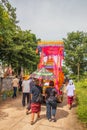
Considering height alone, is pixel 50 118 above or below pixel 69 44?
below

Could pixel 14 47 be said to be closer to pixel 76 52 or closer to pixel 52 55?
pixel 52 55

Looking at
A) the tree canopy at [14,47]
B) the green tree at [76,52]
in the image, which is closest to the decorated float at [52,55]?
the tree canopy at [14,47]

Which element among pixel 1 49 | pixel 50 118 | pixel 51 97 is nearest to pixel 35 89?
pixel 51 97

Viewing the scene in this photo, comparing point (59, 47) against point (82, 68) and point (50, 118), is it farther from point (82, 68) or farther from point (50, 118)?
point (82, 68)

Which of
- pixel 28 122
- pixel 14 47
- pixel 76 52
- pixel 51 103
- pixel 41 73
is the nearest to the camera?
pixel 28 122

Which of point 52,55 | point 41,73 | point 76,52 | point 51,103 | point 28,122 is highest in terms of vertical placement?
point 76,52

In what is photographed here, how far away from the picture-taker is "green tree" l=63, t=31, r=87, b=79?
166 feet

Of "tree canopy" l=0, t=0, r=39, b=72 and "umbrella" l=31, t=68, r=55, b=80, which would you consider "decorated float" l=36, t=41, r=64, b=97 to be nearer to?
"umbrella" l=31, t=68, r=55, b=80

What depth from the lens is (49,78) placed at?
1574 centimetres

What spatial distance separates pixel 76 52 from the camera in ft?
167

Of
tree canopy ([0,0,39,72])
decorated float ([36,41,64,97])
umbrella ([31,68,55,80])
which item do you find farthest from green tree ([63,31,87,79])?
umbrella ([31,68,55,80])

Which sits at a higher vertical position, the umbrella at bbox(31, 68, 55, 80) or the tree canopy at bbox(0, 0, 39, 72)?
the tree canopy at bbox(0, 0, 39, 72)

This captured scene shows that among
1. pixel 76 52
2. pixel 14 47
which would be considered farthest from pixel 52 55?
pixel 76 52

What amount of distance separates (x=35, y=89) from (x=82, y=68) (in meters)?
43.0
